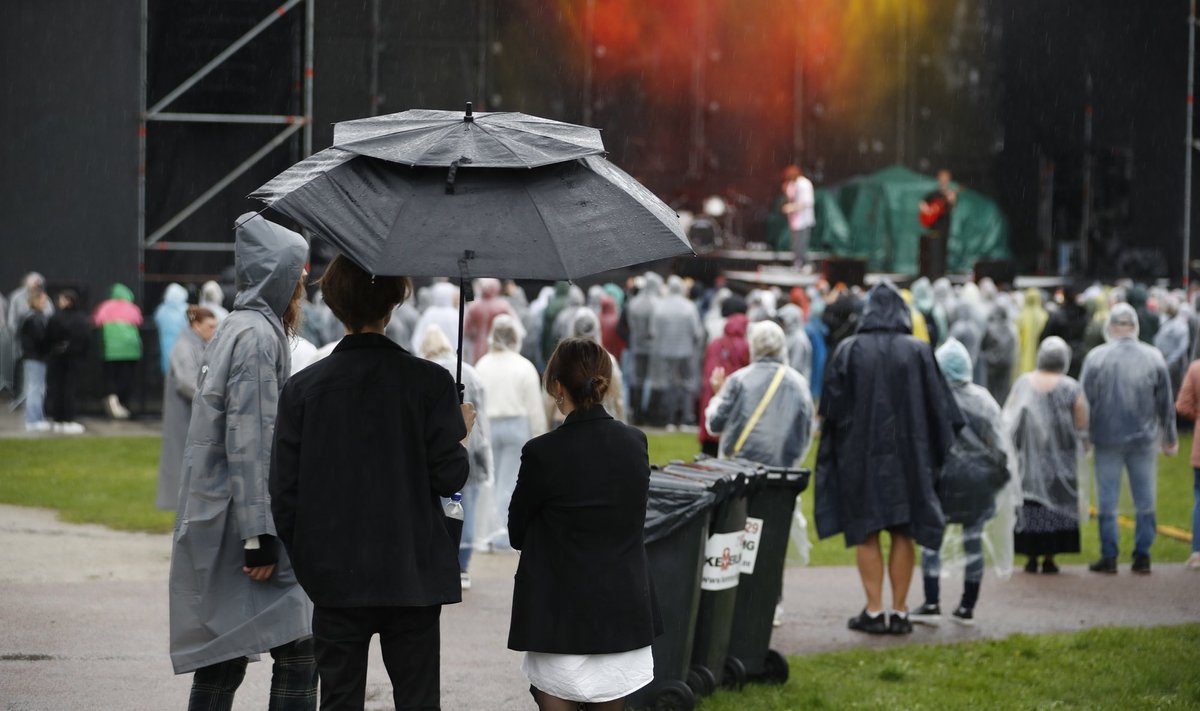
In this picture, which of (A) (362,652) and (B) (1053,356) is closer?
(A) (362,652)

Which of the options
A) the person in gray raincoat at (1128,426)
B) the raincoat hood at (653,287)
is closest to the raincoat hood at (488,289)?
the raincoat hood at (653,287)

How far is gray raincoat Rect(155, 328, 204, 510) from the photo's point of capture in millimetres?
8984

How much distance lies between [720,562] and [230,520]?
244cm

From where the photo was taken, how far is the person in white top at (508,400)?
10648 mm

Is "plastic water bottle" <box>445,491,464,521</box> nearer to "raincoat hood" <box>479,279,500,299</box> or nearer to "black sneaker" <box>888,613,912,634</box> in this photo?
"black sneaker" <box>888,613,912,634</box>

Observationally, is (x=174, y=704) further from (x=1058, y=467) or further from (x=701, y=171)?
(x=701, y=171)

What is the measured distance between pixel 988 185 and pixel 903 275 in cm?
503

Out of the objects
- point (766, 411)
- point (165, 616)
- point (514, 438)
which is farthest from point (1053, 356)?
point (165, 616)

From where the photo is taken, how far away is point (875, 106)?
30.8 meters

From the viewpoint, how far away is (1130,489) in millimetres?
11211

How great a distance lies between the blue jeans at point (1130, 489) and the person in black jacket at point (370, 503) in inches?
309

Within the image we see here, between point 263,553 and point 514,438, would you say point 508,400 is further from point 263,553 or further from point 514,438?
point 263,553

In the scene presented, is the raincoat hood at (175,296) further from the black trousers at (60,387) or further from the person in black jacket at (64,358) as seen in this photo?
the black trousers at (60,387)

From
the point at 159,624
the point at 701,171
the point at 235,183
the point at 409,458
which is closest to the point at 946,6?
the point at 701,171
